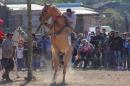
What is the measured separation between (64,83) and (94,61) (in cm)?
752

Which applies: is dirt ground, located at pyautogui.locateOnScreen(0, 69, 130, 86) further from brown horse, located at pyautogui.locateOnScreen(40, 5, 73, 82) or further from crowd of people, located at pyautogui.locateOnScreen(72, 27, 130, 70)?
crowd of people, located at pyautogui.locateOnScreen(72, 27, 130, 70)

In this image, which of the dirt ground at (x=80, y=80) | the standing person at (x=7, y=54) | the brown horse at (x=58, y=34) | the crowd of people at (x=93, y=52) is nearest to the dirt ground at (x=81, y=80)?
the dirt ground at (x=80, y=80)

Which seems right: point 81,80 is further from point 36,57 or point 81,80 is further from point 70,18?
point 36,57

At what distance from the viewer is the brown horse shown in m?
15.7

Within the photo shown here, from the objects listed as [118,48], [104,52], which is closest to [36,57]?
[104,52]

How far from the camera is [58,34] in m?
15.9

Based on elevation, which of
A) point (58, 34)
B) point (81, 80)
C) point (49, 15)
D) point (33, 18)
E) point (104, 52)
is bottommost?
point (81, 80)

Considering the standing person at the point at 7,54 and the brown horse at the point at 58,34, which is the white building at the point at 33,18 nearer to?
the standing person at the point at 7,54

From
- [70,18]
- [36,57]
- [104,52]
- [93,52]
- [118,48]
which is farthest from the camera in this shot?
[104,52]

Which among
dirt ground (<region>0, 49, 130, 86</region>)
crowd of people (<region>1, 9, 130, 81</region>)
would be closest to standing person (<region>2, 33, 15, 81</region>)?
dirt ground (<region>0, 49, 130, 86</region>)

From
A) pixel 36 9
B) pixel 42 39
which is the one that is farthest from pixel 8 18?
pixel 42 39

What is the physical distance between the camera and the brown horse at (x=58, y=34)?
15.7m

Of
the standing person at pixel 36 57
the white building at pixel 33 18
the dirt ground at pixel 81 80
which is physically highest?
the white building at pixel 33 18

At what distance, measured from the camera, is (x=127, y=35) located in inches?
906
